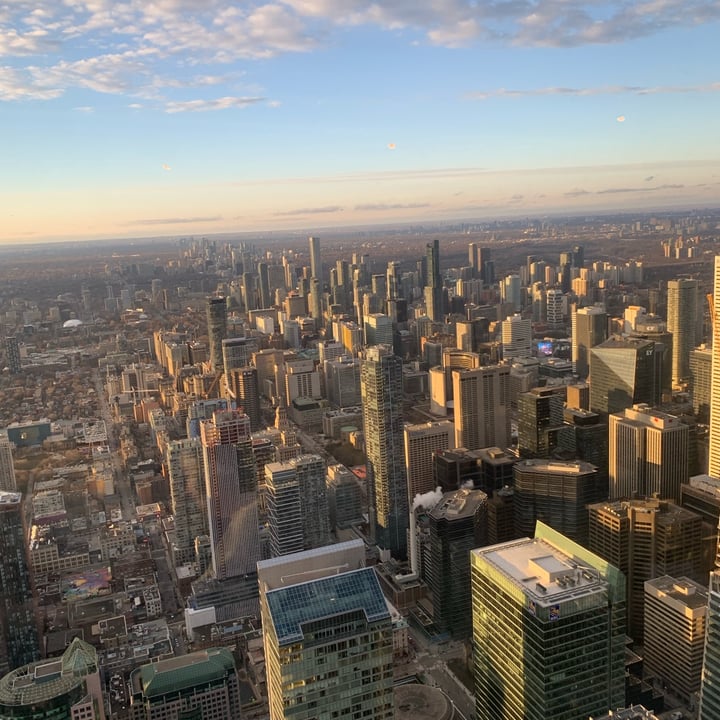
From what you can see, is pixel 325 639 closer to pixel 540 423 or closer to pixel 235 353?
pixel 540 423

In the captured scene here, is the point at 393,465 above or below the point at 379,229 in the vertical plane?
below

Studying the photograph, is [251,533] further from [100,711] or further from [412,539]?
[100,711]

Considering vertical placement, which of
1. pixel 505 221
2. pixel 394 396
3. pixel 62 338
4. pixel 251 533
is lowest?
pixel 251 533

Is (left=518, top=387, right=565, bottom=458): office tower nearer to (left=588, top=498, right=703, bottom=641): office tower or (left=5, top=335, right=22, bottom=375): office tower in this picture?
(left=588, top=498, right=703, bottom=641): office tower

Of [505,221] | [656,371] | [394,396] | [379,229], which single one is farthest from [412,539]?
[505,221]

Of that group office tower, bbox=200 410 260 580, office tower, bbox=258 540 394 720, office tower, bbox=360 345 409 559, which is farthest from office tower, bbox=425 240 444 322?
office tower, bbox=258 540 394 720

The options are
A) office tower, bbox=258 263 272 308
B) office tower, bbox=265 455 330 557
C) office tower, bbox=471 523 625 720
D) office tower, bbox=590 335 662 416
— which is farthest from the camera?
office tower, bbox=258 263 272 308

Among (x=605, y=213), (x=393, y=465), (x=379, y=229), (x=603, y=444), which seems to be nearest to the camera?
(x=393, y=465)
